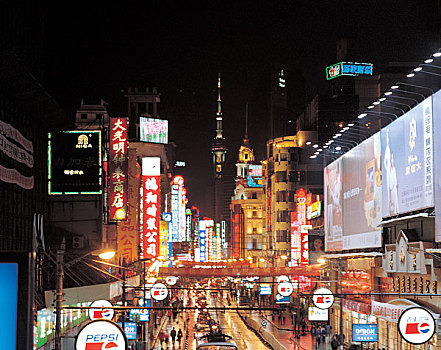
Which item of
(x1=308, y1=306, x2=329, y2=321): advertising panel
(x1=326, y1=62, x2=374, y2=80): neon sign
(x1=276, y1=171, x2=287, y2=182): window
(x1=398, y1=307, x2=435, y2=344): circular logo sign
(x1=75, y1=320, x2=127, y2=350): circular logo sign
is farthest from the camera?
(x1=326, y1=62, x2=374, y2=80): neon sign

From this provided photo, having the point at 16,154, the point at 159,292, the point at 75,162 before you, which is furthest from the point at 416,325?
the point at 159,292

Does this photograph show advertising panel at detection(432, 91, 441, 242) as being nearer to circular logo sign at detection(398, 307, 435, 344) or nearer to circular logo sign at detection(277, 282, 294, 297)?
circular logo sign at detection(398, 307, 435, 344)

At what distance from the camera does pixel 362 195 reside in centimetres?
4194

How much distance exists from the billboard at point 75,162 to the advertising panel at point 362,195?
15.5 m

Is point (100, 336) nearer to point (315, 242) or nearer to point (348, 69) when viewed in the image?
point (315, 242)

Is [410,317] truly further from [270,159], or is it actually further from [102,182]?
[270,159]

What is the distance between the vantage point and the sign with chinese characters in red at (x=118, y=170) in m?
37.1

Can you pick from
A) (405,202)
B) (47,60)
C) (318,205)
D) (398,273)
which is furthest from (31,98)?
(318,205)

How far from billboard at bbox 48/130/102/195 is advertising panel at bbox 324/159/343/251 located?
772 inches

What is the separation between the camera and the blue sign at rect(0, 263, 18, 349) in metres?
4.87

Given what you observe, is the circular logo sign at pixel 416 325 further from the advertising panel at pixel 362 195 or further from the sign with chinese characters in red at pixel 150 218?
the sign with chinese characters in red at pixel 150 218

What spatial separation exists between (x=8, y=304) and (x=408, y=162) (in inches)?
1174

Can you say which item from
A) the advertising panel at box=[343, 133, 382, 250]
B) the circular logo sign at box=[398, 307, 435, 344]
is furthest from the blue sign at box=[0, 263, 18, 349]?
the advertising panel at box=[343, 133, 382, 250]

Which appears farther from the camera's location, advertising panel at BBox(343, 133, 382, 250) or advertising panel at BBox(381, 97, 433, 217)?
advertising panel at BBox(343, 133, 382, 250)
